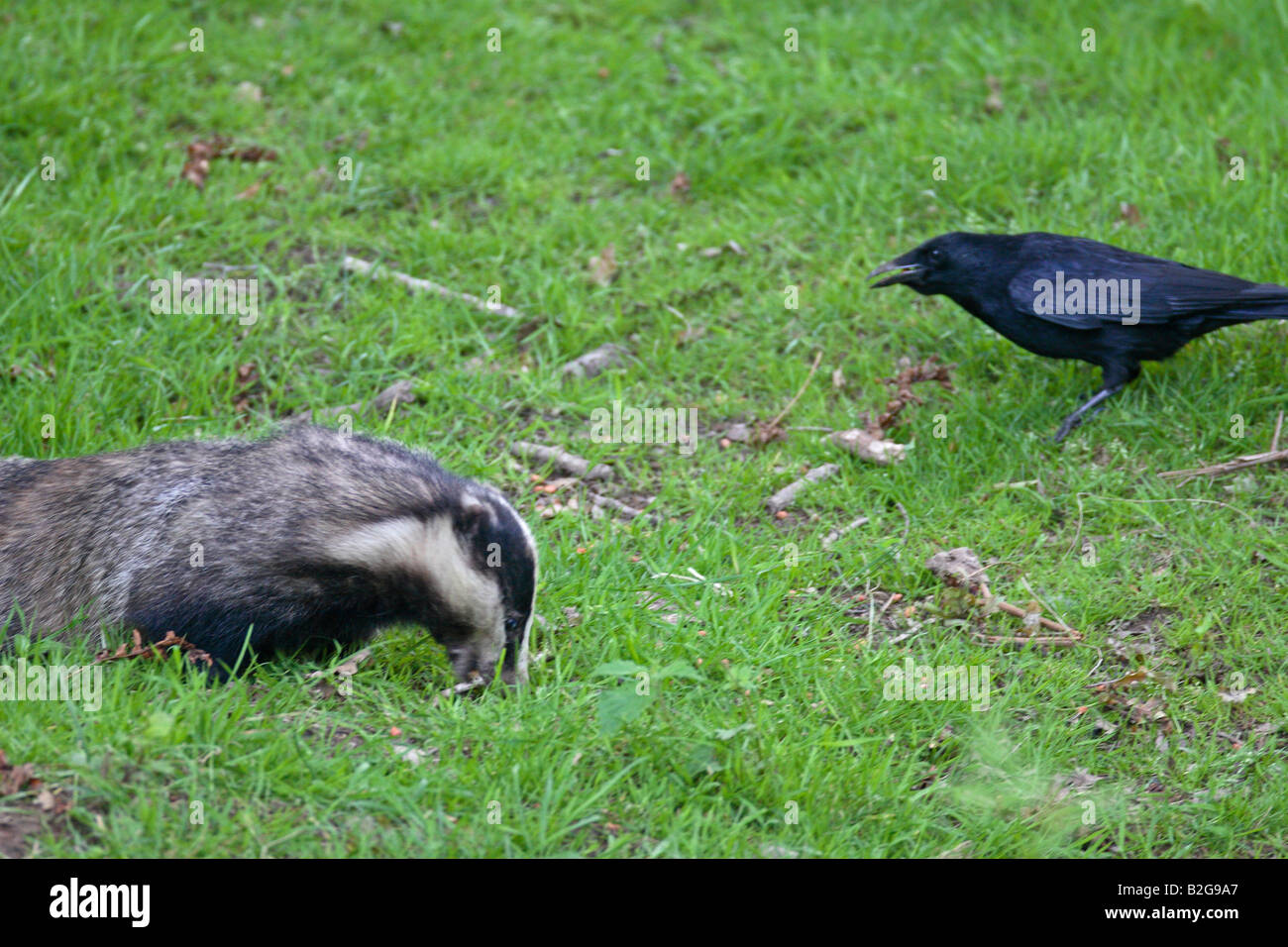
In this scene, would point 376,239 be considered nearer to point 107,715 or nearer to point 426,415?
point 426,415

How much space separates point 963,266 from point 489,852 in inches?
139

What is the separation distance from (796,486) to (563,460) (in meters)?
1.02

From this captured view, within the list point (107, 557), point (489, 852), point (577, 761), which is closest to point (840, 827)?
point (577, 761)

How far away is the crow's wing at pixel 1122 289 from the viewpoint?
5.26 metres

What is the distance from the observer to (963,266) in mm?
5695

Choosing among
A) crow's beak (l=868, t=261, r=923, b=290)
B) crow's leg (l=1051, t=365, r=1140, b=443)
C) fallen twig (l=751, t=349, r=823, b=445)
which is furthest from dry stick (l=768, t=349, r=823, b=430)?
crow's leg (l=1051, t=365, r=1140, b=443)

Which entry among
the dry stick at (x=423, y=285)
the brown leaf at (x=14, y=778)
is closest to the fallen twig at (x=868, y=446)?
the dry stick at (x=423, y=285)

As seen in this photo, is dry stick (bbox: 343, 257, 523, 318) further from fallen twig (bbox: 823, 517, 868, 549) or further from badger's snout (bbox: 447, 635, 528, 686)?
badger's snout (bbox: 447, 635, 528, 686)

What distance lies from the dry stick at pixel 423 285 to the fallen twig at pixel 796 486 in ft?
5.67

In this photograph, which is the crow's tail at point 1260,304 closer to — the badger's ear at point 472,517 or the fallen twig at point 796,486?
the fallen twig at point 796,486

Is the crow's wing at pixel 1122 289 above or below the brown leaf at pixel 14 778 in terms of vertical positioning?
above

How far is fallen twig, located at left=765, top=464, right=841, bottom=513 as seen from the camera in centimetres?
538

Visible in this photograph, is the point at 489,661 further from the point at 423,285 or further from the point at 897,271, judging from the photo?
the point at 897,271

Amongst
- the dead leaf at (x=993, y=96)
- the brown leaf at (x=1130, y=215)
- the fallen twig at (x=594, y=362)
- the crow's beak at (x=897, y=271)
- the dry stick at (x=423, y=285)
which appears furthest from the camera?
the dead leaf at (x=993, y=96)
